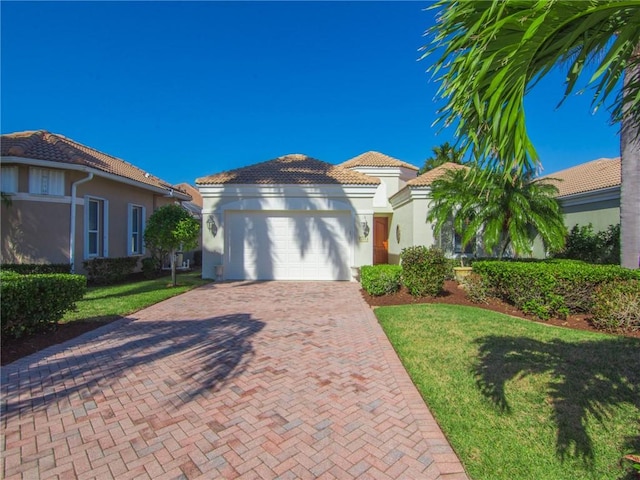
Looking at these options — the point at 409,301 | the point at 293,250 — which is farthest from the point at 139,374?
the point at 293,250

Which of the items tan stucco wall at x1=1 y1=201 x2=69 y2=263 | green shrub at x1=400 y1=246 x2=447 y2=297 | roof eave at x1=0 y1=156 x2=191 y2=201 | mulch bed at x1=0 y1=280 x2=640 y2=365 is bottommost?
mulch bed at x1=0 y1=280 x2=640 y2=365

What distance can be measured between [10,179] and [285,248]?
31.8 ft

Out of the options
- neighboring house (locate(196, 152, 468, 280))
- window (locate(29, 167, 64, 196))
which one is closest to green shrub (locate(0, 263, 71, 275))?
window (locate(29, 167, 64, 196))

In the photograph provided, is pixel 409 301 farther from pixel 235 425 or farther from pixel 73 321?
pixel 73 321

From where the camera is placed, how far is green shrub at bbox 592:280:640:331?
22.1 ft

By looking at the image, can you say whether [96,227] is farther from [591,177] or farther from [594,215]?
[591,177]

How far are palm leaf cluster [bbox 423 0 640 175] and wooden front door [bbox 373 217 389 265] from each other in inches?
704

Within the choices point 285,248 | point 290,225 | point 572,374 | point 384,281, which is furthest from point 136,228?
point 572,374

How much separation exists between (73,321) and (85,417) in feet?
15.0

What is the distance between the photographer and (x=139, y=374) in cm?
464

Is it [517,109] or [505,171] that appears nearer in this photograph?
[517,109]

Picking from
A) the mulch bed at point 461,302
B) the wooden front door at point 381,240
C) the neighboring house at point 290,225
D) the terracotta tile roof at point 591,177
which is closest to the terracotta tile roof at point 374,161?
the wooden front door at point 381,240

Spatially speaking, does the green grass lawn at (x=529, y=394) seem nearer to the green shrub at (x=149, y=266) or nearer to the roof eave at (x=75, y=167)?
the roof eave at (x=75, y=167)

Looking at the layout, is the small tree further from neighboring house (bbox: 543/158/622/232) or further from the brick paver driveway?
neighboring house (bbox: 543/158/622/232)
